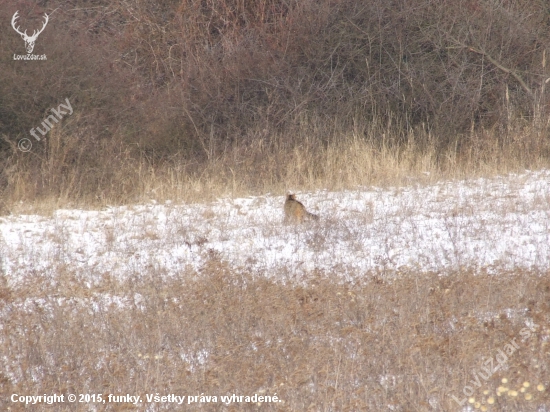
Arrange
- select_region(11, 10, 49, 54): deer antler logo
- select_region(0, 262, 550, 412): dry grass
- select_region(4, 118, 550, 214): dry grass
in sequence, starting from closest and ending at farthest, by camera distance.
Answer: select_region(0, 262, 550, 412): dry grass
select_region(4, 118, 550, 214): dry grass
select_region(11, 10, 49, 54): deer antler logo

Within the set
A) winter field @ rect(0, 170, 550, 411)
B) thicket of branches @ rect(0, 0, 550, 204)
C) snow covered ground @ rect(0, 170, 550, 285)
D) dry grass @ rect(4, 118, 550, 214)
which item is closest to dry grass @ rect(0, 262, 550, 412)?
winter field @ rect(0, 170, 550, 411)

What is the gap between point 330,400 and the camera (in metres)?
3.94

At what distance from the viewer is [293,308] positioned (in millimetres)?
5066

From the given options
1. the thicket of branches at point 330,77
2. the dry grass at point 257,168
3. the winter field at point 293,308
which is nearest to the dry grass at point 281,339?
the winter field at point 293,308

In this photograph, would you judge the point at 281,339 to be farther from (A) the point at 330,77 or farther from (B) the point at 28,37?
A: (A) the point at 330,77

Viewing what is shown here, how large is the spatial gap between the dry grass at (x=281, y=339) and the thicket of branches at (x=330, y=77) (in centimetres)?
613

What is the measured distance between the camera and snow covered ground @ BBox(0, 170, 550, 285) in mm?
5910

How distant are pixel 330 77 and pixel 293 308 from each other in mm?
8330

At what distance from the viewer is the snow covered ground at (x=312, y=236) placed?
591cm

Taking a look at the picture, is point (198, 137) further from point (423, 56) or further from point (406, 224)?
point (406, 224)

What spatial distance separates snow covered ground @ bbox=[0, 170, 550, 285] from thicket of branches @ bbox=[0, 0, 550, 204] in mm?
3446

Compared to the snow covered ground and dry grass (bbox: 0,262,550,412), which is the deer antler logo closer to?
the snow covered ground

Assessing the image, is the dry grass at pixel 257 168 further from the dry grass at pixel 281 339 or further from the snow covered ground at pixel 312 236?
the dry grass at pixel 281 339

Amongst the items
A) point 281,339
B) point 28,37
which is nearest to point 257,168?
point 28,37
